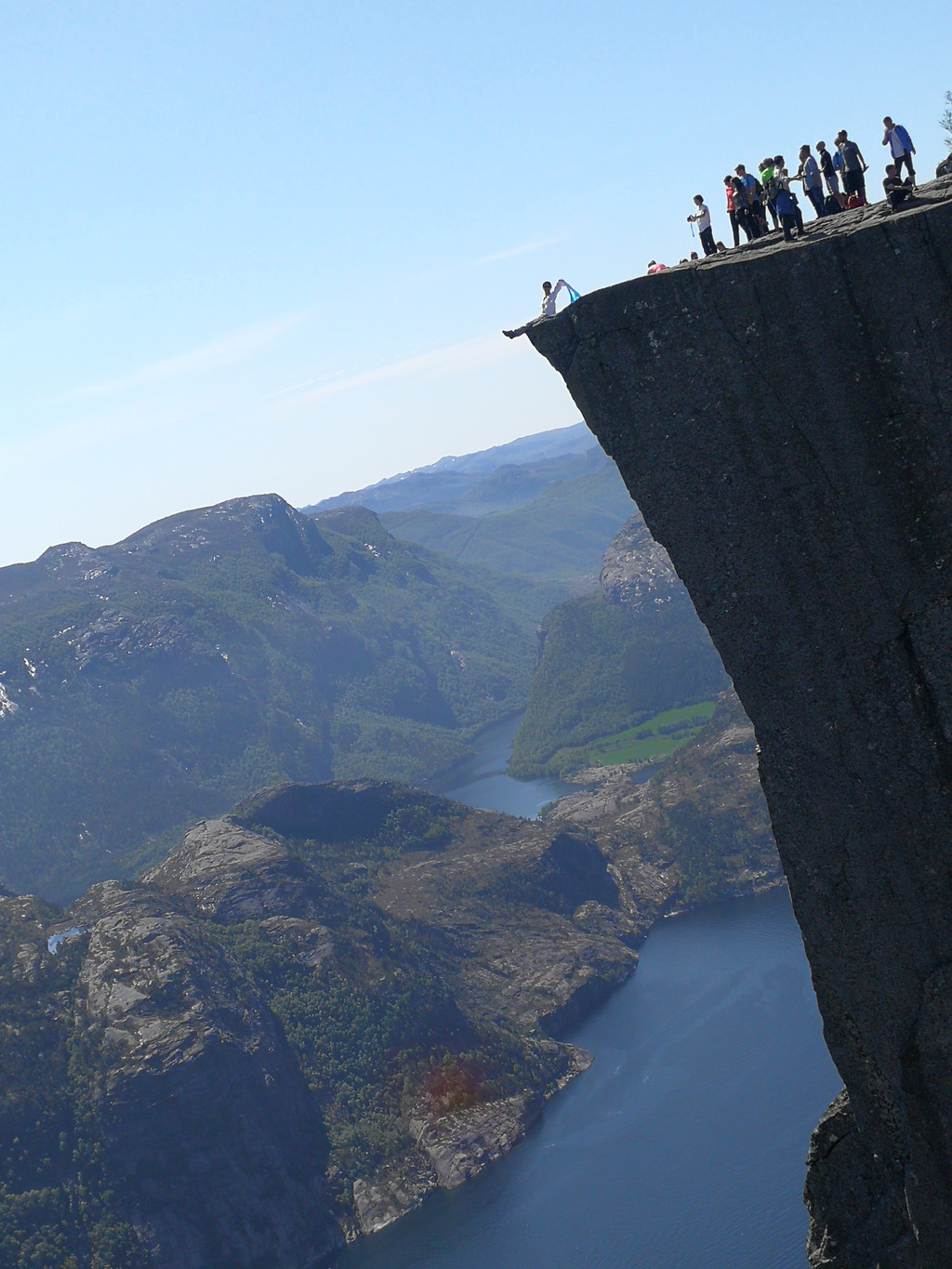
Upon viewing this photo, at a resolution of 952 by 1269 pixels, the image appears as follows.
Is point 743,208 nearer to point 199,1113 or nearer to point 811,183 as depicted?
point 811,183

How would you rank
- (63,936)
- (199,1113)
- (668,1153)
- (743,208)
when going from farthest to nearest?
1. (63,936)
2. (199,1113)
3. (668,1153)
4. (743,208)

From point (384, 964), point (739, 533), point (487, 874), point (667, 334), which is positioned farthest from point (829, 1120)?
point (487, 874)

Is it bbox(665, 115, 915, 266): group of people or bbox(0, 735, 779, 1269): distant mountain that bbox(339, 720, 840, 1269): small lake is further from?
bbox(665, 115, 915, 266): group of people

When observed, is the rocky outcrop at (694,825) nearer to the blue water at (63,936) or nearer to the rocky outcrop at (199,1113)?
the rocky outcrop at (199,1113)

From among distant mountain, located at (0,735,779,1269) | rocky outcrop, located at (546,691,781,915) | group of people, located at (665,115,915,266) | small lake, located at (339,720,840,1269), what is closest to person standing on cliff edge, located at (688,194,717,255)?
group of people, located at (665,115,915,266)

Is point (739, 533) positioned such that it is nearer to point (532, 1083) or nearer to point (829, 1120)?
point (829, 1120)

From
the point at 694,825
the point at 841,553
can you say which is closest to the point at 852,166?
the point at 841,553
